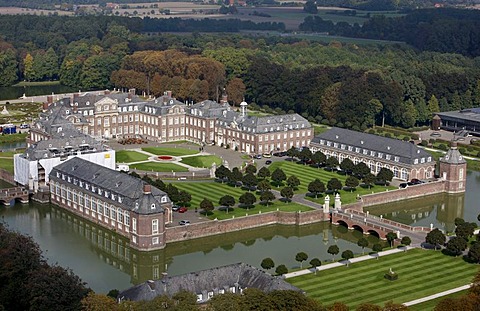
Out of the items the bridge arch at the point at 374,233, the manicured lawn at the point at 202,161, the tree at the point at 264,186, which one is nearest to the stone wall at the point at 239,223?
the bridge arch at the point at 374,233

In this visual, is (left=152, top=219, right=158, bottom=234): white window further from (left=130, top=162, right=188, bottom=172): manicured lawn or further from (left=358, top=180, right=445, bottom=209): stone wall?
(left=130, top=162, right=188, bottom=172): manicured lawn

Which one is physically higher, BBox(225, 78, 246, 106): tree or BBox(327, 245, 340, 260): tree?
BBox(225, 78, 246, 106): tree

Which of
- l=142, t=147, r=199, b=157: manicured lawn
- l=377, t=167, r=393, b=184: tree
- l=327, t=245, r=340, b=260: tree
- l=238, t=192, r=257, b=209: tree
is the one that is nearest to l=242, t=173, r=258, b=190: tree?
l=238, t=192, r=257, b=209: tree

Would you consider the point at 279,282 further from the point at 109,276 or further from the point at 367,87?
the point at 367,87

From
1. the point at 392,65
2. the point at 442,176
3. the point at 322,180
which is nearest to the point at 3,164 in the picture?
the point at 322,180

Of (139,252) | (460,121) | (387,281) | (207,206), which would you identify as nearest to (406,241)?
(387,281)
